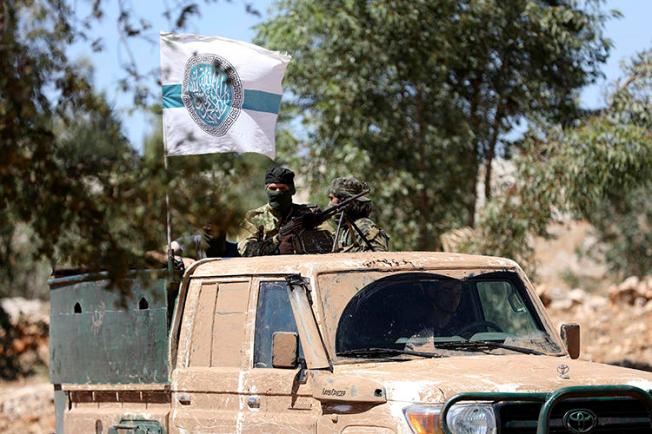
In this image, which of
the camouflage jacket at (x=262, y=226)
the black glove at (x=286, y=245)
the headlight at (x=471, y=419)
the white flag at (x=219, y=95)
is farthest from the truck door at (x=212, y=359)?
the white flag at (x=219, y=95)

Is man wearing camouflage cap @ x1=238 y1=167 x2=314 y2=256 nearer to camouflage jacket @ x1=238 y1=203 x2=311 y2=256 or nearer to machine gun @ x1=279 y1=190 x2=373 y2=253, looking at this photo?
camouflage jacket @ x1=238 y1=203 x2=311 y2=256

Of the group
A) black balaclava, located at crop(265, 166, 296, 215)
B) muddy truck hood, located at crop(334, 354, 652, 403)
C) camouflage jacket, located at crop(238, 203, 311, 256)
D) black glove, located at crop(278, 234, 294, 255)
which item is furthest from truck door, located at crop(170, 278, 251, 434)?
black balaclava, located at crop(265, 166, 296, 215)

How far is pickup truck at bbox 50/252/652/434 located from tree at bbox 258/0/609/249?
8.93m

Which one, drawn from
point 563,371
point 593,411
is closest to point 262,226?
point 563,371

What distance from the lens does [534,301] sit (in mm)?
8219

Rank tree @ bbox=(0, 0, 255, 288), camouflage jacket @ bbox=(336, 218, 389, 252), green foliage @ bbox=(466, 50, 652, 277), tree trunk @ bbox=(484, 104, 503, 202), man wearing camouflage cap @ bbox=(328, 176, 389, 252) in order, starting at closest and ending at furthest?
tree @ bbox=(0, 0, 255, 288), man wearing camouflage cap @ bbox=(328, 176, 389, 252), camouflage jacket @ bbox=(336, 218, 389, 252), green foliage @ bbox=(466, 50, 652, 277), tree trunk @ bbox=(484, 104, 503, 202)

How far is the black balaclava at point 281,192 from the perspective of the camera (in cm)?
975

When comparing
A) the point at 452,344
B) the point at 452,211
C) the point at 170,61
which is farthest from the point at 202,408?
the point at 452,211

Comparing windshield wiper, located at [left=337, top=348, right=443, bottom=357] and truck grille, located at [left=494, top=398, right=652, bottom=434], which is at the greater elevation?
windshield wiper, located at [left=337, top=348, right=443, bottom=357]

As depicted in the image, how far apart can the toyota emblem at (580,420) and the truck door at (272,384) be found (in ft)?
4.31

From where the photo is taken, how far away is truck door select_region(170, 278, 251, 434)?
25.2ft

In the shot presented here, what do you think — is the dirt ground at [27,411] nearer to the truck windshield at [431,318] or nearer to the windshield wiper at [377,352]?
the truck windshield at [431,318]

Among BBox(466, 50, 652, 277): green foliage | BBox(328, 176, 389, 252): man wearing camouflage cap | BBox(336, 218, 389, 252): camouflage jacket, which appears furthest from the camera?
BBox(466, 50, 652, 277): green foliage

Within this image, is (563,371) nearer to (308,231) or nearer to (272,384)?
(272,384)
